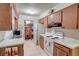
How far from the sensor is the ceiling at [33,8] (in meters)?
1.48

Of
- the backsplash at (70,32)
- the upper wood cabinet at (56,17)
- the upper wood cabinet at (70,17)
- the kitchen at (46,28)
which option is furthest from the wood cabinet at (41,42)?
the upper wood cabinet at (70,17)

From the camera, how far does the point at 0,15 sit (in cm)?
150

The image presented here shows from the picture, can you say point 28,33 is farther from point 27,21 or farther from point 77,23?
point 77,23

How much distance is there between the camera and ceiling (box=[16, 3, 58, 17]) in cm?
148

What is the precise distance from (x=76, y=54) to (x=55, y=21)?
0.90 metres

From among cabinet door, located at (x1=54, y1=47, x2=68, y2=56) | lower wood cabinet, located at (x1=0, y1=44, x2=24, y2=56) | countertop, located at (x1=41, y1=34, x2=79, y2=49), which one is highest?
countertop, located at (x1=41, y1=34, x2=79, y2=49)

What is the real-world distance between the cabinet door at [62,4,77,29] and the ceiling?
1.76ft

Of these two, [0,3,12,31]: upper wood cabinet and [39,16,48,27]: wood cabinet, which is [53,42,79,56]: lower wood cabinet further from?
[0,3,12,31]: upper wood cabinet

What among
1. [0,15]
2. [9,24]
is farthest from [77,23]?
[0,15]

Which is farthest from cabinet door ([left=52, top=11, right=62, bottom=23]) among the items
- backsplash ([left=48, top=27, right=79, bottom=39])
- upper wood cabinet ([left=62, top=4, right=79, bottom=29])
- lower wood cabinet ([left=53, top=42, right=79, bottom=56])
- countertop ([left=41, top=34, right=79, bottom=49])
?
lower wood cabinet ([left=53, top=42, right=79, bottom=56])

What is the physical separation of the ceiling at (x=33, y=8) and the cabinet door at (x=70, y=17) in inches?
21.1

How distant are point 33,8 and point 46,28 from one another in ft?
1.51

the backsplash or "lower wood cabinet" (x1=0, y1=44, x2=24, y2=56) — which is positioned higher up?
the backsplash

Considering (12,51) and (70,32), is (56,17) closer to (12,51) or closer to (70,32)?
(70,32)
